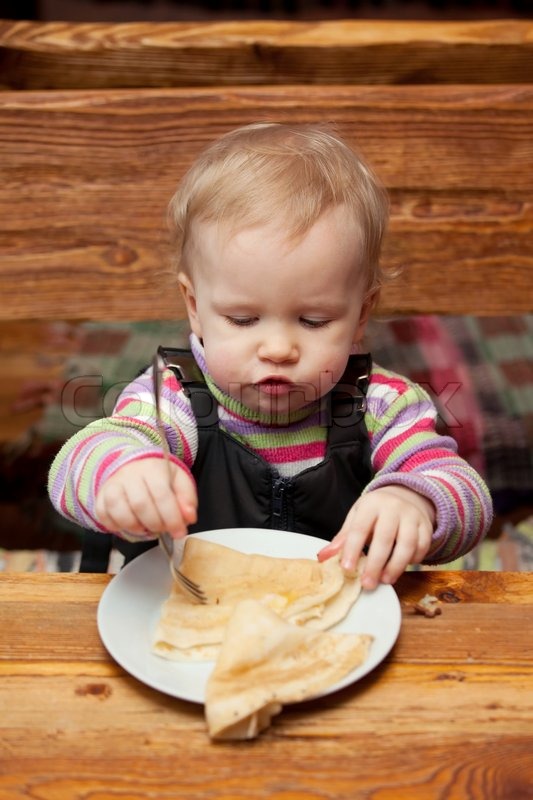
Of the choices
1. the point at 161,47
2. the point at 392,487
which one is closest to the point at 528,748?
the point at 392,487

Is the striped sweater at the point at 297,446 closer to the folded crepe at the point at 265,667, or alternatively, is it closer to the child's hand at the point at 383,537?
the child's hand at the point at 383,537

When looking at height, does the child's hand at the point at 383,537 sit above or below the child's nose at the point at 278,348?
below

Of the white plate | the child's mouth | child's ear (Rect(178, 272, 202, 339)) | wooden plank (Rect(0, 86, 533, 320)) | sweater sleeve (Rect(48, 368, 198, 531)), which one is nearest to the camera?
the white plate

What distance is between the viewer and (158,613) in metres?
1.04

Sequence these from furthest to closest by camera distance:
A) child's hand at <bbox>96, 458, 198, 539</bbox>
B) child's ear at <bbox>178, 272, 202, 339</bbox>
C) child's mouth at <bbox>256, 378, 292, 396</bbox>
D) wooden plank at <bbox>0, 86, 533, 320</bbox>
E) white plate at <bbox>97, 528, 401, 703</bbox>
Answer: wooden plank at <bbox>0, 86, 533, 320</bbox> → child's ear at <bbox>178, 272, 202, 339</bbox> → child's mouth at <bbox>256, 378, 292, 396</bbox> → child's hand at <bbox>96, 458, 198, 539</bbox> → white plate at <bbox>97, 528, 401, 703</bbox>

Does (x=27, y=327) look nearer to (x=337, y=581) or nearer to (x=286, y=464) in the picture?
(x=286, y=464)

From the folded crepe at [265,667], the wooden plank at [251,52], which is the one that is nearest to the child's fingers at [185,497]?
the folded crepe at [265,667]

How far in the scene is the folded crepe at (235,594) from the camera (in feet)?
3.25

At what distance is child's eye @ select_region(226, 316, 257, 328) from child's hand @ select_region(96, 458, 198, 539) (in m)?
0.27

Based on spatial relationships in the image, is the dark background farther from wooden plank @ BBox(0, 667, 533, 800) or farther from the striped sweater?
wooden plank @ BBox(0, 667, 533, 800)

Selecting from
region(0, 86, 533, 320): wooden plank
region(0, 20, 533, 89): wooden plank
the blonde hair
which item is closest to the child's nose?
the blonde hair

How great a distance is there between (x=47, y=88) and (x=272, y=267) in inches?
34.9

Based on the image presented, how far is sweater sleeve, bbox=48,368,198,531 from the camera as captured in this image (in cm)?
119

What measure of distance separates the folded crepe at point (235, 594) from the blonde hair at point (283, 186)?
1.45 feet
